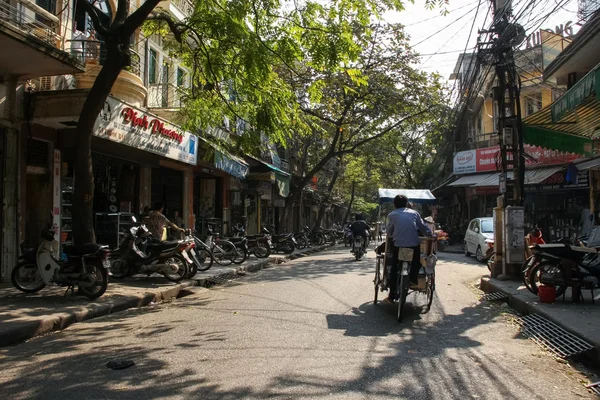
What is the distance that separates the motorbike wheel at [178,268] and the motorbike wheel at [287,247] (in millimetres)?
9295

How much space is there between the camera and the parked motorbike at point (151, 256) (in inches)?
370

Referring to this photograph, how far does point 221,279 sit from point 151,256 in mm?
2167

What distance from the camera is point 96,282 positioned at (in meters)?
7.45

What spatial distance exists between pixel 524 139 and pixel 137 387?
10.3 metres

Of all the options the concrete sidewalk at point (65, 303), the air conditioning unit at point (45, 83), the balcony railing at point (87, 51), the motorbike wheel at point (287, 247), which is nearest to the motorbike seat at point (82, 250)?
the concrete sidewalk at point (65, 303)

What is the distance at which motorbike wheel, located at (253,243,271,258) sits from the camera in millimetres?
15984

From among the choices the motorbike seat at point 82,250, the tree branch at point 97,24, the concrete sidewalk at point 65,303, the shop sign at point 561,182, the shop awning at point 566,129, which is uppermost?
the tree branch at point 97,24

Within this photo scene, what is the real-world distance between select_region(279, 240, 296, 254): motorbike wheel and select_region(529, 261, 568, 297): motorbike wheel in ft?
38.1

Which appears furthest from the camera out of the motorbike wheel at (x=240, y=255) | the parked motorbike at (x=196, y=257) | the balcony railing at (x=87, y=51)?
the motorbike wheel at (x=240, y=255)

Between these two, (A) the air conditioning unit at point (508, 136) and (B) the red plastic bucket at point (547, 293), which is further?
(A) the air conditioning unit at point (508, 136)

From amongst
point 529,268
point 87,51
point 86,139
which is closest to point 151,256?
point 86,139

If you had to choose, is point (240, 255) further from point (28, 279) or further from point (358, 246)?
point (28, 279)

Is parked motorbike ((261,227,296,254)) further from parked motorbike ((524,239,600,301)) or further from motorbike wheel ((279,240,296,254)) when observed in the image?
parked motorbike ((524,239,600,301))

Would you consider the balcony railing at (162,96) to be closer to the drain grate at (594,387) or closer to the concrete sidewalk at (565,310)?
the concrete sidewalk at (565,310)
